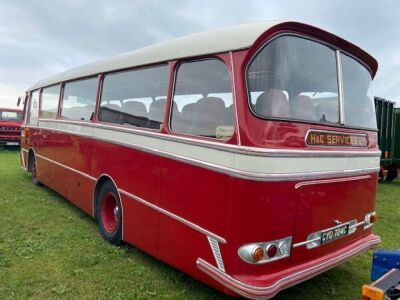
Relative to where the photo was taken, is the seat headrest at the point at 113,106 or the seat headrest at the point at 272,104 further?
the seat headrest at the point at 113,106

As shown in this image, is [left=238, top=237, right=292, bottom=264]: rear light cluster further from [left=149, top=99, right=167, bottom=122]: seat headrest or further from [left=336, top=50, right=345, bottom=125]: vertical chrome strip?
[left=149, top=99, right=167, bottom=122]: seat headrest

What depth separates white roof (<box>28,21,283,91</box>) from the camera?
3.17 meters

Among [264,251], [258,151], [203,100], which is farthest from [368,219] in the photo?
[203,100]

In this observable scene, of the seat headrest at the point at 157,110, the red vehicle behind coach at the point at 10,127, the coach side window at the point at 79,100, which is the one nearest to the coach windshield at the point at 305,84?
the seat headrest at the point at 157,110

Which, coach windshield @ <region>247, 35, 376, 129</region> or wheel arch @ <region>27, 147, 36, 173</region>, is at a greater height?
coach windshield @ <region>247, 35, 376, 129</region>

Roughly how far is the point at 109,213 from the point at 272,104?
125 inches

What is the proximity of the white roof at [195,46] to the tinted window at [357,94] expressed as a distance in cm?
119

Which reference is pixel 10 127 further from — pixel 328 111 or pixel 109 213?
pixel 328 111

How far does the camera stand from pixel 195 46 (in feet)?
12.0

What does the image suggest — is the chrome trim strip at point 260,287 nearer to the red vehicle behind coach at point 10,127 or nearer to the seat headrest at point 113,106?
the seat headrest at point 113,106

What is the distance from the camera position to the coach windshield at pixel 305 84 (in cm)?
315

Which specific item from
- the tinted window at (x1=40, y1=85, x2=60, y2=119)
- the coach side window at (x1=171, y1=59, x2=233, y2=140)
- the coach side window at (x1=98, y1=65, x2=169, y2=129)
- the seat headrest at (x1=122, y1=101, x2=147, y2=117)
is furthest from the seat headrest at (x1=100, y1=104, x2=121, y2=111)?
the tinted window at (x1=40, y1=85, x2=60, y2=119)

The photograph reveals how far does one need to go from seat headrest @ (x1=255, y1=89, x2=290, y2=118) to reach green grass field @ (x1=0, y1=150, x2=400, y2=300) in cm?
185

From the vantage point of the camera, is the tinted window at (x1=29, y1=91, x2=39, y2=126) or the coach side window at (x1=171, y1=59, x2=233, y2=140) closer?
the coach side window at (x1=171, y1=59, x2=233, y2=140)
